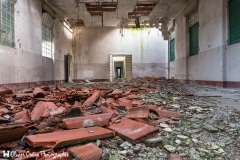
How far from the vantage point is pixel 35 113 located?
109 inches

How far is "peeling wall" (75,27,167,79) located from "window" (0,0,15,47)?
8.55 metres

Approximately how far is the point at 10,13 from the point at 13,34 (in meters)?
0.64

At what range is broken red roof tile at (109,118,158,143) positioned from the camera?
1.93 m

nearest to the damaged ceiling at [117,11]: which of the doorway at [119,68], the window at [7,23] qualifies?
the window at [7,23]

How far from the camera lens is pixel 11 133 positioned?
6.33 ft

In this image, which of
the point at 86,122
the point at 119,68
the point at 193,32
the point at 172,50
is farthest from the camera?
the point at 119,68

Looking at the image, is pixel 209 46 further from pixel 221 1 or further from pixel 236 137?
pixel 236 137

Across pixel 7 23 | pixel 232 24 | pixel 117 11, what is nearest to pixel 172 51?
pixel 117 11

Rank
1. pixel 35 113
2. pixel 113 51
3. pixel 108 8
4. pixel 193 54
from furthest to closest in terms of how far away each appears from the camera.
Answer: pixel 113 51 → pixel 108 8 → pixel 193 54 → pixel 35 113

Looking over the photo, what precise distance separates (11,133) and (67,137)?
1.89 ft

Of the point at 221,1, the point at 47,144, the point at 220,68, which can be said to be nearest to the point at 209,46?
the point at 220,68

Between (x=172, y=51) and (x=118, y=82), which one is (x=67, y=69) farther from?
(x=172, y=51)

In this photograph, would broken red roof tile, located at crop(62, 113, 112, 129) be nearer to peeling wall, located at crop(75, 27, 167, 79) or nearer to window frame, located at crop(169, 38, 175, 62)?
window frame, located at crop(169, 38, 175, 62)

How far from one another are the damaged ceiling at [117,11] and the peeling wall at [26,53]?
7.62 ft
